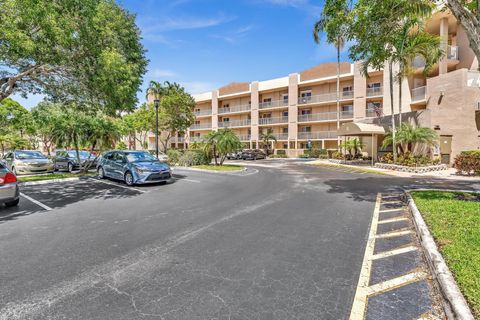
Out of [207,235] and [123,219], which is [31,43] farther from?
[207,235]

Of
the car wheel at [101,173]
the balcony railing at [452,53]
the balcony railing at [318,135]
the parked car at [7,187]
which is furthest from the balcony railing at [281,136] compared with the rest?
the parked car at [7,187]

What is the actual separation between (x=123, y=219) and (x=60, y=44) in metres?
6.59

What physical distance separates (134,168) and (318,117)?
3201 centimetres

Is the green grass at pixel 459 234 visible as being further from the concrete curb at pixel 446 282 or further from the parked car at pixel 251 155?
the parked car at pixel 251 155

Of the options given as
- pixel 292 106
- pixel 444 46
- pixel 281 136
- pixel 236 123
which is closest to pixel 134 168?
pixel 444 46

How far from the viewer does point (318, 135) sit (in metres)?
38.8

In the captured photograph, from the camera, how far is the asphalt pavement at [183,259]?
3000mm

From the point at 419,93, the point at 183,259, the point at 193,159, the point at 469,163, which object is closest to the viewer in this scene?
the point at 183,259

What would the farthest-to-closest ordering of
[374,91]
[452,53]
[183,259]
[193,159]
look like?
[374,91] < [193,159] < [452,53] < [183,259]

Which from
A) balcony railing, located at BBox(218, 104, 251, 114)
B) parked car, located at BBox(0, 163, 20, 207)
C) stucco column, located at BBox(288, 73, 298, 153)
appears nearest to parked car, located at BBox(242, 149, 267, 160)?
stucco column, located at BBox(288, 73, 298, 153)

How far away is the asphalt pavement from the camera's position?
300 cm

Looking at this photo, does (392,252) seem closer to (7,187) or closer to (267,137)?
(7,187)

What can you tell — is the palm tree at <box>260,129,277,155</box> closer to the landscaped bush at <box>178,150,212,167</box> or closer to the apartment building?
the apartment building

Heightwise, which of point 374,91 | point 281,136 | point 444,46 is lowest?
point 281,136
